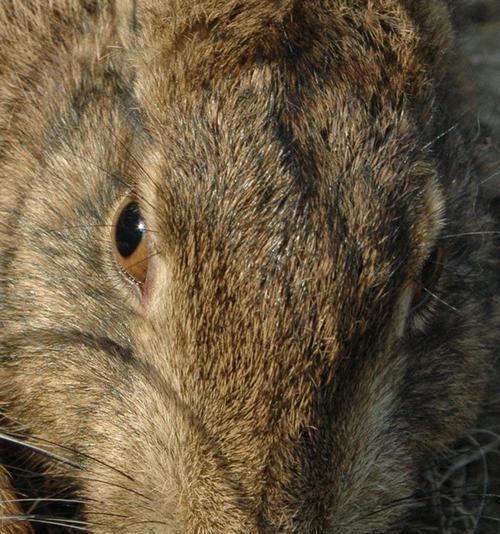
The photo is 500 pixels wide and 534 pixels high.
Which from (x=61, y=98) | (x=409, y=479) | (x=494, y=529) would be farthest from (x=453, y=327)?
(x=61, y=98)

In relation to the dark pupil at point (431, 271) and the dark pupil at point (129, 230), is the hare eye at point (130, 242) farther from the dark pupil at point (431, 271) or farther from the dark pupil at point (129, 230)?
the dark pupil at point (431, 271)

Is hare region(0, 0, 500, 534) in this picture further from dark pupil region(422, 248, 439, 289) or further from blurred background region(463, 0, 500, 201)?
blurred background region(463, 0, 500, 201)

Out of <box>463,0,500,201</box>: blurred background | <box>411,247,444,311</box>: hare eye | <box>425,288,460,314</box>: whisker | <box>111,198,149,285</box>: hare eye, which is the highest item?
<box>463,0,500,201</box>: blurred background

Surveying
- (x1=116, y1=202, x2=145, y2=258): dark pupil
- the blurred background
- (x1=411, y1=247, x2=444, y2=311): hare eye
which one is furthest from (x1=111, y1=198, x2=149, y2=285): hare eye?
the blurred background

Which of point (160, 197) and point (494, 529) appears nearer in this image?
point (160, 197)

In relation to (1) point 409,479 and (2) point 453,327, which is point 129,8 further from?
(1) point 409,479

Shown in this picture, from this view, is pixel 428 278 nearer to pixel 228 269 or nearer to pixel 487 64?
pixel 228 269
